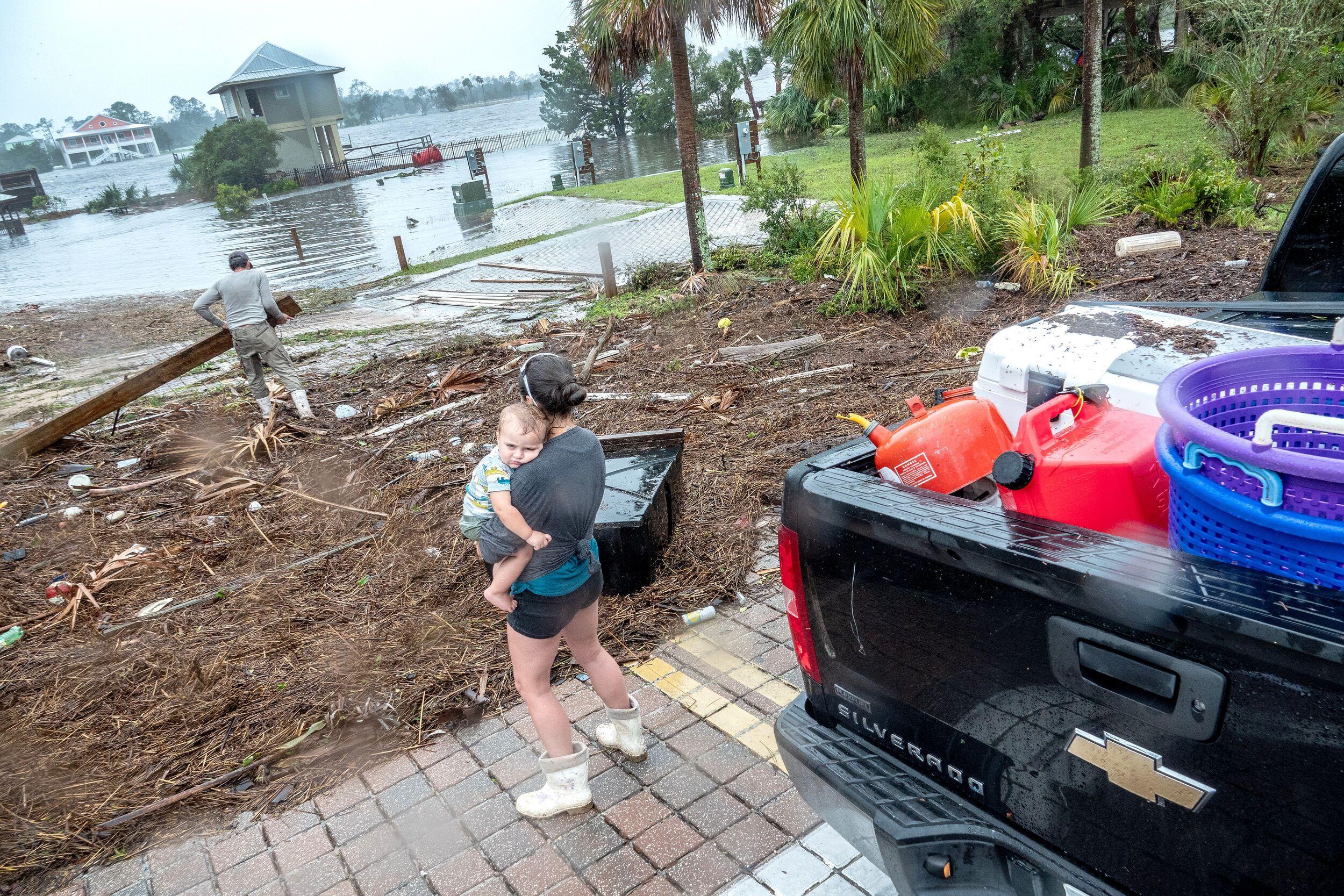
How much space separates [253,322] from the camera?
8.62 meters

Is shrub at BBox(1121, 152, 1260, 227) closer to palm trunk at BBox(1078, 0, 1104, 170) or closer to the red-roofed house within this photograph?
palm trunk at BBox(1078, 0, 1104, 170)

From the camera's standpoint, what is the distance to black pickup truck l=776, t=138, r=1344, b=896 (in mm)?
1262

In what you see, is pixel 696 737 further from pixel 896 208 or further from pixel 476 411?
pixel 896 208

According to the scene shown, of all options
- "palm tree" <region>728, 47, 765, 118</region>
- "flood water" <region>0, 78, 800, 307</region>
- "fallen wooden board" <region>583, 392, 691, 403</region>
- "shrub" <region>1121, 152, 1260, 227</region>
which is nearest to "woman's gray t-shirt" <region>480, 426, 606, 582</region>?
"fallen wooden board" <region>583, 392, 691, 403</region>

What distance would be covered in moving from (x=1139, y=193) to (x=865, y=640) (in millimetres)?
10744

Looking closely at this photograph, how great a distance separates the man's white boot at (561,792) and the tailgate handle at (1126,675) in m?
2.14

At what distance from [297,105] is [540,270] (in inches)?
2130

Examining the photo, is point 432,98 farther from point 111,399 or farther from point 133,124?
point 111,399

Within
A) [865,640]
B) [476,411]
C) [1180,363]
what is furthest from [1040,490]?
[476,411]

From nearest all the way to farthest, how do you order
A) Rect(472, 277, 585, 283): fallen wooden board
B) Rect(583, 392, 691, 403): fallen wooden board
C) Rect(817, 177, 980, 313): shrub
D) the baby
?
the baby, Rect(583, 392, 691, 403): fallen wooden board, Rect(817, 177, 980, 313): shrub, Rect(472, 277, 585, 283): fallen wooden board

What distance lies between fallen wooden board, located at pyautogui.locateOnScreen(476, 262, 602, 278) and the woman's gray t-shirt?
12.6m

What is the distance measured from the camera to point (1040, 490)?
6.50ft

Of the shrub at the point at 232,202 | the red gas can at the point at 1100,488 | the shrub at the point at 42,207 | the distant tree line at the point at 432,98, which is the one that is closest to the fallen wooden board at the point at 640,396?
the red gas can at the point at 1100,488

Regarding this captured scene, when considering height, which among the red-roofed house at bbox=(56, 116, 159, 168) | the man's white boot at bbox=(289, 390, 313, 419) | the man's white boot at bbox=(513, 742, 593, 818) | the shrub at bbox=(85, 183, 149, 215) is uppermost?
the red-roofed house at bbox=(56, 116, 159, 168)
